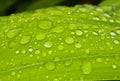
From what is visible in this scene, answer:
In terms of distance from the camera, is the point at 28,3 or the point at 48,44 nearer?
the point at 48,44

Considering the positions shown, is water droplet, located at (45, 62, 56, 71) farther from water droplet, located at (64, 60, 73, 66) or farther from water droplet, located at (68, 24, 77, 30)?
water droplet, located at (68, 24, 77, 30)

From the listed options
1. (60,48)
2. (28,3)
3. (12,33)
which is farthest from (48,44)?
(28,3)

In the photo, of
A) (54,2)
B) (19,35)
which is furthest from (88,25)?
(54,2)

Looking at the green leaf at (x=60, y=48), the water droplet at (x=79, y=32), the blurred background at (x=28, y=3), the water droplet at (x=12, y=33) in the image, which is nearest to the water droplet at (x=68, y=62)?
the green leaf at (x=60, y=48)

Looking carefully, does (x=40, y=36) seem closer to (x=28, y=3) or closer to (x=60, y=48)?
(x=60, y=48)

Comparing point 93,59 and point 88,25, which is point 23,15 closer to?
point 88,25

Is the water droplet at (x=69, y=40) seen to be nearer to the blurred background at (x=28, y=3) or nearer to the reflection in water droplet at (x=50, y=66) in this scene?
the reflection in water droplet at (x=50, y=66)

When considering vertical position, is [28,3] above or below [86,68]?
below

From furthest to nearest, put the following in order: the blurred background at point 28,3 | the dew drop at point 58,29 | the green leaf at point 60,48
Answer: the blurred background at point 28,3, the dew drop at point 58,29, the green leaf at point 60,48

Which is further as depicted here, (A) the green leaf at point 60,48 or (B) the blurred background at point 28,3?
(B) the blurred background at point 28,3

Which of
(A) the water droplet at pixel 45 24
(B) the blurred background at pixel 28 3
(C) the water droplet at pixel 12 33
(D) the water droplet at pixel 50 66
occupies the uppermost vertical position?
(A) the water droplet at pixel 45 24

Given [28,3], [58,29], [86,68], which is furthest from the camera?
[28,3]
